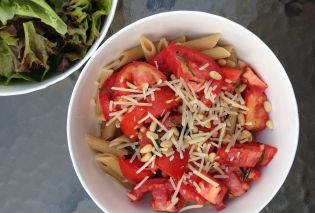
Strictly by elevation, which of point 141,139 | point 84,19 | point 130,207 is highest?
point 84,19

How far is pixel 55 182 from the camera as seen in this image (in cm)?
119

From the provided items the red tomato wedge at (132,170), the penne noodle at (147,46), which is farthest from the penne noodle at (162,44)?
the red tomato wedge at (132,170)

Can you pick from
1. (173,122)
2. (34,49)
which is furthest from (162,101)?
Result: (34,49)

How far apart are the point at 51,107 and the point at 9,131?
11 centimetres

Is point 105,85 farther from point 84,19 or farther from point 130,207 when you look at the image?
point 130,207

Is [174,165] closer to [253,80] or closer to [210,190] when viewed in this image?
[210,190]

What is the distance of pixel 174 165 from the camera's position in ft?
3.20

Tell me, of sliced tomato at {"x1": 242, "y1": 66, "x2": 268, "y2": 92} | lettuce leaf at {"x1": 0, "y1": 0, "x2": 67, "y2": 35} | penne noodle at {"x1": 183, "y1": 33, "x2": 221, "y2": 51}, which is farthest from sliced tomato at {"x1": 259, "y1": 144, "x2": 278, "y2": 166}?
lettuce leaf at {"x1": 0, "y1": 0, "x2": 67, "y2": 35}

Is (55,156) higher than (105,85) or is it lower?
lower

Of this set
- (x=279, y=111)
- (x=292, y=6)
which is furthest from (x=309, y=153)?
(x=292, y=6)

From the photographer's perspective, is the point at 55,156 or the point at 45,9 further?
the point at 55,156

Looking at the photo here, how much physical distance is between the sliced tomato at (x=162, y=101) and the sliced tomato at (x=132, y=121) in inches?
0.7

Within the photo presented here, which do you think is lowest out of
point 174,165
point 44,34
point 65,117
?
point 65,117

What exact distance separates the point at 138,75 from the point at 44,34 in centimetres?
21
